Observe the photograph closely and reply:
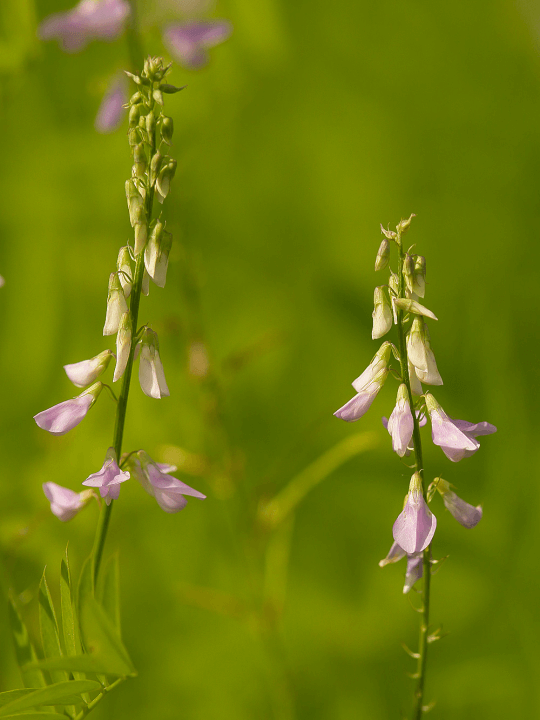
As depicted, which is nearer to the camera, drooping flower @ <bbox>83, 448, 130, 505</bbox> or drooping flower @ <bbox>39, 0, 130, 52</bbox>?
drooping flower @ <bbox>83, 448, 130, 505</bbox>

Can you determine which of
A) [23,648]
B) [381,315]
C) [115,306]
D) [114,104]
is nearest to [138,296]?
[115,306]

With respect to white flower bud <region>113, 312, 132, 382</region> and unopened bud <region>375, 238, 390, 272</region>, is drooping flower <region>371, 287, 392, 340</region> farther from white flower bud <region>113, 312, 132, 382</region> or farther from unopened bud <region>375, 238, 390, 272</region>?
white flower bud <region>113, 312, 132, 382</region>

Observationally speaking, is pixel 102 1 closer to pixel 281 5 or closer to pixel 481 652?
pixel 281 5

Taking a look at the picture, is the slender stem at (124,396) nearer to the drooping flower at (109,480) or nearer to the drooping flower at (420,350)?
the drooping flower at (109,480)

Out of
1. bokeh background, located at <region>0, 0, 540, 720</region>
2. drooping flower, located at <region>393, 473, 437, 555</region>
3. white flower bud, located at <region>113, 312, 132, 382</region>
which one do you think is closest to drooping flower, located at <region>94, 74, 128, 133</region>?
bokeh background, located at <region>0, 0, 540, 720</region>

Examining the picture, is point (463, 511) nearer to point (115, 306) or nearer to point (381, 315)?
point (381, 315)

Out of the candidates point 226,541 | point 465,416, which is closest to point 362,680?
point 226,541
